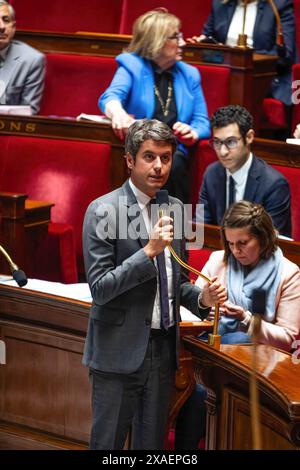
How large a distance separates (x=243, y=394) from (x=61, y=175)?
98cm

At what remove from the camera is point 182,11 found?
2479mm

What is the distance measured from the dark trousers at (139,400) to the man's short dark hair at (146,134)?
212 mm

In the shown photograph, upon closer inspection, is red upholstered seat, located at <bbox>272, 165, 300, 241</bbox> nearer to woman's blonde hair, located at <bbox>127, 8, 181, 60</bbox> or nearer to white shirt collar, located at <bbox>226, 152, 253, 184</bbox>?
white shirt collar, located at <bbox>226, 152, 253, 184</bbox>

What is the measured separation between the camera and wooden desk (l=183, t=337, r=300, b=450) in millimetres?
983

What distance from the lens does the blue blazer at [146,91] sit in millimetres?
1941

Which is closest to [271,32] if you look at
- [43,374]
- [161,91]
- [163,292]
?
[161,91]

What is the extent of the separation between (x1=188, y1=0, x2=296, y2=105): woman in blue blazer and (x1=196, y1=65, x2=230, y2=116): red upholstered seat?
18 cm

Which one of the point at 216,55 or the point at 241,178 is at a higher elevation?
the point at 216,55

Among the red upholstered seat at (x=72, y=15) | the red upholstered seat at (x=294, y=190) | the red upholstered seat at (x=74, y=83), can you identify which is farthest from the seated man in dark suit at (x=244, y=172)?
the red upholstered seat at (x=72, y=15)

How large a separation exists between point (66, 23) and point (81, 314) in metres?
1.42

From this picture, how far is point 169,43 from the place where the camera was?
1907 mm

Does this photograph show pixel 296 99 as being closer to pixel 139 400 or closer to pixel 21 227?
pixel 21 227

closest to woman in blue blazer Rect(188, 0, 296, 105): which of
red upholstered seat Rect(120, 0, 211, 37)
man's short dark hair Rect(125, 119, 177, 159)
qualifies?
red upholstered seat Rect(120, 0, 211, 37)

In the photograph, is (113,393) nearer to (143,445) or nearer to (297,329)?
(143,445)
